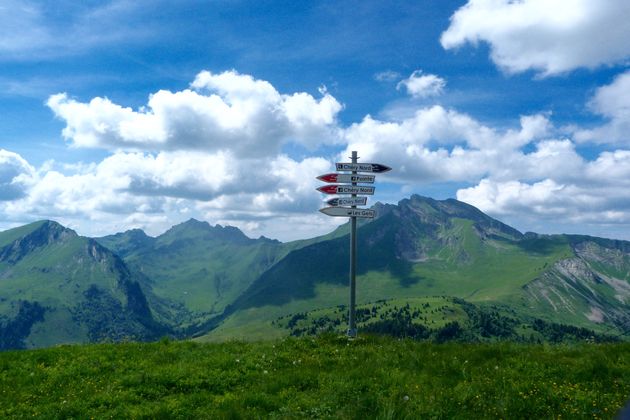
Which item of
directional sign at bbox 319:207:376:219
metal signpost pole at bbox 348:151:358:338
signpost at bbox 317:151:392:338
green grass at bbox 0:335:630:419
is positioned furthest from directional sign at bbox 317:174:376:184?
green grass at bbox 0:335:630:419

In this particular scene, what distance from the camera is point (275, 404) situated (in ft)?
38.7

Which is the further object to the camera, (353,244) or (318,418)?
(353,244)

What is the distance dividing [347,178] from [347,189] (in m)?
0.53

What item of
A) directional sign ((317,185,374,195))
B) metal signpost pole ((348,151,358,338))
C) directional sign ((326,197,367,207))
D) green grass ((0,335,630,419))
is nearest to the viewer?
green grass ((0,335,630,419))

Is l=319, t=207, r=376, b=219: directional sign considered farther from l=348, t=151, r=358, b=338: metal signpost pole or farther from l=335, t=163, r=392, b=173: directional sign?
l=335, t=163, r=392, b=173: directional sign

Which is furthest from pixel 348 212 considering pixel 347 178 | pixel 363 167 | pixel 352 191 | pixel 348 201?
pixel 363 167

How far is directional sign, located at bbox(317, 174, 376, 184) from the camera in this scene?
2167 cm

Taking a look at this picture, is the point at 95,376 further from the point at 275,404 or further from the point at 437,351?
the point at 437,351

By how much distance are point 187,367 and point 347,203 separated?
1034cm

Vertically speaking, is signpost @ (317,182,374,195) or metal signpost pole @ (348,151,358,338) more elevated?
signpost @ (317,182,374,195)

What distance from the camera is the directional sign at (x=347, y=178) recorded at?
2167cm

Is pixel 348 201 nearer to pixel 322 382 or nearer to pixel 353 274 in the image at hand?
pixel 353 274

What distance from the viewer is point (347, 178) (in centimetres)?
2169

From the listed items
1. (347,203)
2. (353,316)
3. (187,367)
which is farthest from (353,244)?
(187,367)
